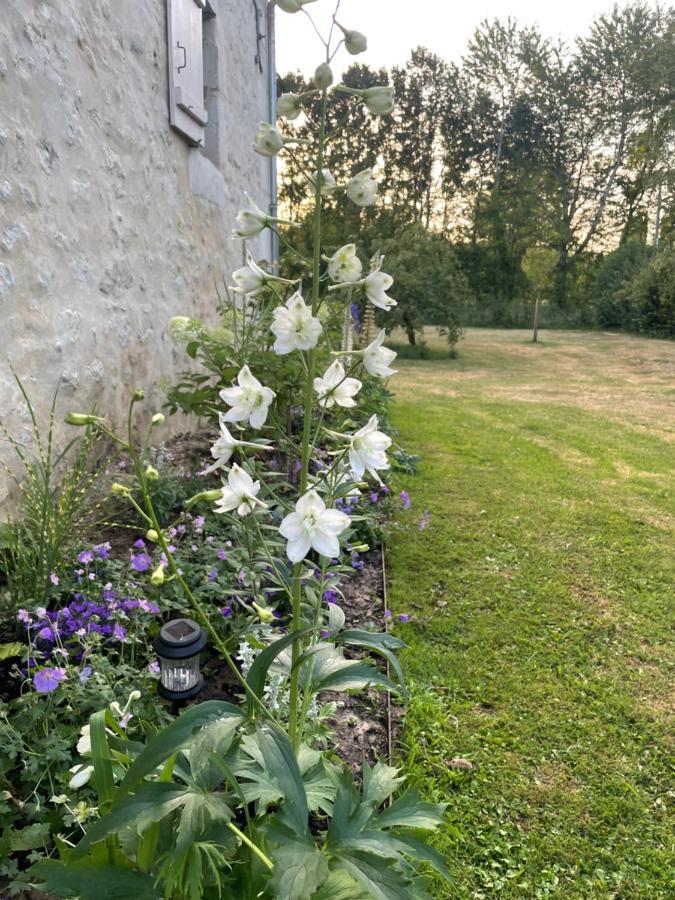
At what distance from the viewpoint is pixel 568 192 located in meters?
26.6

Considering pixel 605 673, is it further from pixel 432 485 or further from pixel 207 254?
pixel 207 254

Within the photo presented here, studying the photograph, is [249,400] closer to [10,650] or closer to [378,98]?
[378,98]

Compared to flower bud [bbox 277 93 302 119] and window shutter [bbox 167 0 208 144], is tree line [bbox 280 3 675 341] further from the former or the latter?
flower bud [bbox 277 93 302 119]

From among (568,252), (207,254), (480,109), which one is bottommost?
(207,254)

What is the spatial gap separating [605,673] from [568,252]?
27380mm

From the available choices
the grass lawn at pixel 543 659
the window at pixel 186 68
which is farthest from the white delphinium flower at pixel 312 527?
the window at pixel 186 68

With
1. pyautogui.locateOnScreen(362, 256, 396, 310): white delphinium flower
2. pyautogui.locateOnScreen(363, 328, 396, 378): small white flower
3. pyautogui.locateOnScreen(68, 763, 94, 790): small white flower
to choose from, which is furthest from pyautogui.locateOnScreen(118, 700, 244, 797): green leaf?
pyautogui.locateOnScreen(362, 256, 396, 310): white delphinium flower

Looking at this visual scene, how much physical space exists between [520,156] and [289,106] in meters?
29.4

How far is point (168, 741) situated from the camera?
1.05 meters

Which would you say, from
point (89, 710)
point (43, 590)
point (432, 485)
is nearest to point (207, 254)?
point (432, 485)

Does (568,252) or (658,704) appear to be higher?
(568,252)

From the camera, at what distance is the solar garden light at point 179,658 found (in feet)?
5.54

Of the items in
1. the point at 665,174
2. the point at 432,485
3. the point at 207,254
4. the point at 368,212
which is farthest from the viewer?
the point at 368,212

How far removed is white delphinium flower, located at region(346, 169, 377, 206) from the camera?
1362 mm
